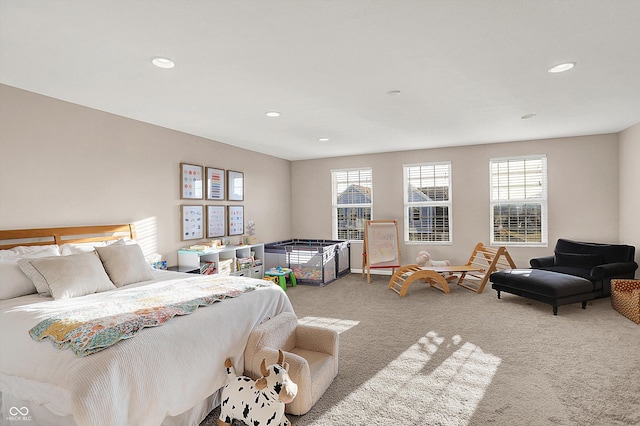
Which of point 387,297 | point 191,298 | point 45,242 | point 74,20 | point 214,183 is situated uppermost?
point 74,20

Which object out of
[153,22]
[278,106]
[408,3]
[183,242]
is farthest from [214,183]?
[408,3]

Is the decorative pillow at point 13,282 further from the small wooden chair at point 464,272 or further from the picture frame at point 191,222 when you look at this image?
the small wooden chair at point 464,272

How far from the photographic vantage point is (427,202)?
6.62 meters

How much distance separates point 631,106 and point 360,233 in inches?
177

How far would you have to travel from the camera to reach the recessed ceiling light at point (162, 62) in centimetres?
255

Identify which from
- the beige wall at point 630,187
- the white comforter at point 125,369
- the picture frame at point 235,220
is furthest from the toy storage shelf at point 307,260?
the beige wall at point 630,187

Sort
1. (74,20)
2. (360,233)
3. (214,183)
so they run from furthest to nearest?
(360,233) < (214,183) < (74,20)

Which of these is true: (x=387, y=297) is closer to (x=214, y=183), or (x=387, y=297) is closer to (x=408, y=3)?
(x=214, y=183)

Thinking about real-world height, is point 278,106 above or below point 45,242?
above

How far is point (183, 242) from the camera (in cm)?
488

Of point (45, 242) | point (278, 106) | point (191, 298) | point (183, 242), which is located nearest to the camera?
point (191, 298)

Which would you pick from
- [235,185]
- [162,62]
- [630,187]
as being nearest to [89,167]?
[162,62]

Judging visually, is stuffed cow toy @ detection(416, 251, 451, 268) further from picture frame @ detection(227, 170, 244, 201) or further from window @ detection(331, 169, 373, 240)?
picture frame @ detection(227, 170, 244, 201)

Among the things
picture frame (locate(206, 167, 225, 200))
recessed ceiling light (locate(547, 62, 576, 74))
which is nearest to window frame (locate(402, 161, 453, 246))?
picture frame (locate(206, 167, 225, 200))
